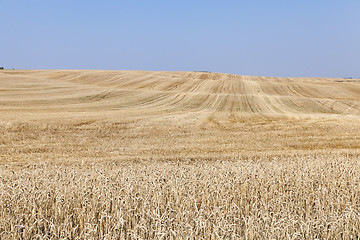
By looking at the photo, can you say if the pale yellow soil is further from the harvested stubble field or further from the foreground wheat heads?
the foreground wheat heads

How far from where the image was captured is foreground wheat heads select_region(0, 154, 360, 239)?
5.43 metres

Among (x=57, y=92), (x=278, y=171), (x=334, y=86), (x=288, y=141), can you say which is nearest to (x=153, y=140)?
(x=288, y=141)

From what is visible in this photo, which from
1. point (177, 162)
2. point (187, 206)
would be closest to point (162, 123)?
point (177, 162)

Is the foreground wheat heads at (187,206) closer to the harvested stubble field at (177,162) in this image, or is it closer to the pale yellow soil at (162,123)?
the harvested stubble field at (177,162)

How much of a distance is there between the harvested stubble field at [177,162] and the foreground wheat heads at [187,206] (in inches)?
1.7

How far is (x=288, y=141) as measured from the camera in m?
21.7

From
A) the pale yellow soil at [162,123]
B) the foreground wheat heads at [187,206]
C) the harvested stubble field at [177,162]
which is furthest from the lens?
the pale yellow soil at [162,123]

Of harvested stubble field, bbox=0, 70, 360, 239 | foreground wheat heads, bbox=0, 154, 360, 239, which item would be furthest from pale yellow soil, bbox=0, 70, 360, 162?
foreground wheat heads, bbox=0, 154, 360, 239

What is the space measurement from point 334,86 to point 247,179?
60763mm

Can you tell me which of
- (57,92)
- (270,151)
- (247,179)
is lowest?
(270,151)

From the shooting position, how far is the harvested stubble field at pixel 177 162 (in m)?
5.84

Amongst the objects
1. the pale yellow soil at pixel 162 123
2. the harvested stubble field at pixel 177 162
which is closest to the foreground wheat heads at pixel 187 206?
the harvested stubble field at pixel 177 162

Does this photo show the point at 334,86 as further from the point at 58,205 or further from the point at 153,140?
the point at 58,205

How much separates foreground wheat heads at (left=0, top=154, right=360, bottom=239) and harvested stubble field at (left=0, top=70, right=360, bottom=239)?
43 millimetres
